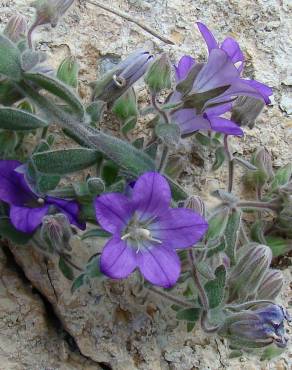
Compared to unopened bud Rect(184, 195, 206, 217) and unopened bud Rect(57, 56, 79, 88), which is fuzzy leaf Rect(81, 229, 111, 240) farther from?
unopened bud Rect(57, 56, 79, 88)

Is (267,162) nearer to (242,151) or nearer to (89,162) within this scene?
(242,151)

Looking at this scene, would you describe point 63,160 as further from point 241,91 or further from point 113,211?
point 241,91

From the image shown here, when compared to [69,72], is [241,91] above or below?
above

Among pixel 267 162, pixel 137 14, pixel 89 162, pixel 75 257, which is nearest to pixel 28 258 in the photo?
pixel 75 257

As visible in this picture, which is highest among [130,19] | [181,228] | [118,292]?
[130,19]

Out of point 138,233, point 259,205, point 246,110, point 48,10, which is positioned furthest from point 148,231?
point 48,10

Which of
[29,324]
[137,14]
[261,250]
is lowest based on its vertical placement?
[29,324]

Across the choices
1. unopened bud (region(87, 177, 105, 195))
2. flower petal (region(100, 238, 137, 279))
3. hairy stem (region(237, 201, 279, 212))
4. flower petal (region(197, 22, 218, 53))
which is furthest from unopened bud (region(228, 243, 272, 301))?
flower petal (region(197, 22, 218, 53))
